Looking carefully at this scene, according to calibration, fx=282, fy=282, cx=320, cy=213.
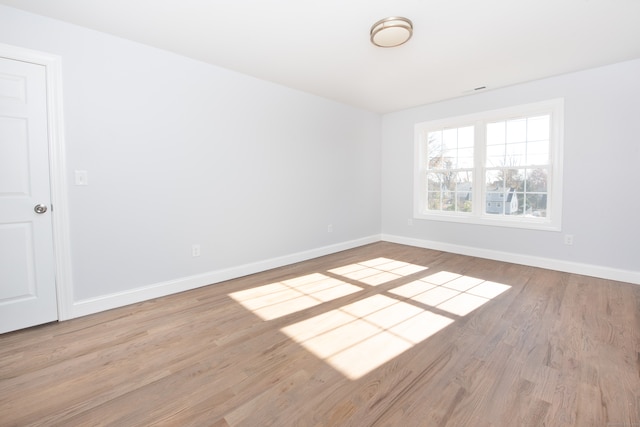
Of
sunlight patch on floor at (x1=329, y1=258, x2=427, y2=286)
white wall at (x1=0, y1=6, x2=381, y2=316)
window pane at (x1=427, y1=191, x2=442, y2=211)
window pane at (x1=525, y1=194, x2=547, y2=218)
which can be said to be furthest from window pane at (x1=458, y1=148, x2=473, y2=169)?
white wall at (x1=0, y1=6, x2=381, y2=316)

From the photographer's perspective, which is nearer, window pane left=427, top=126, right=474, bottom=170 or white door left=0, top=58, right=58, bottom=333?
white door left=0, top=58, right=58, bottom=333

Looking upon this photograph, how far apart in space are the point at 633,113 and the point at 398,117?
2.96m

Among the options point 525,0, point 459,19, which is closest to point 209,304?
point 459,19

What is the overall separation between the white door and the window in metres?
4.79

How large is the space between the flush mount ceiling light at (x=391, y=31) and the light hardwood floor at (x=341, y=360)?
2.39 meters

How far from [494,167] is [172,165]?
14.0 ft

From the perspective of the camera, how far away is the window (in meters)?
3.67

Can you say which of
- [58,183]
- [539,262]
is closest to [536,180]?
[539,262]

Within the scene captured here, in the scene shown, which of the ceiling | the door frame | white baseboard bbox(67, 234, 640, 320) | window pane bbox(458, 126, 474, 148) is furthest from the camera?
window pane bbox(458, 126, 474, 148)

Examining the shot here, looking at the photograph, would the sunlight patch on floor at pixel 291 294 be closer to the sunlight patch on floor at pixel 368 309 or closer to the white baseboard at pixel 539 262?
the sunlight patch on floor at pixel 368 309

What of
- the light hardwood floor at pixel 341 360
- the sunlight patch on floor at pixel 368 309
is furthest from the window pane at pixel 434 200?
the light hardwood floor at pixel 341 360

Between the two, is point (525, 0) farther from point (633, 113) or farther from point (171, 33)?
point (171, 33)

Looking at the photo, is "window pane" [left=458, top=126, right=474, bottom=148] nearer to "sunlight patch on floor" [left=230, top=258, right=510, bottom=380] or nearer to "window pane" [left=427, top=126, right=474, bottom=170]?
"window pane" [left=427, top=126, right=474, bottom=170]

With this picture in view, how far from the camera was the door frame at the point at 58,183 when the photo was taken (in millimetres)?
2281
